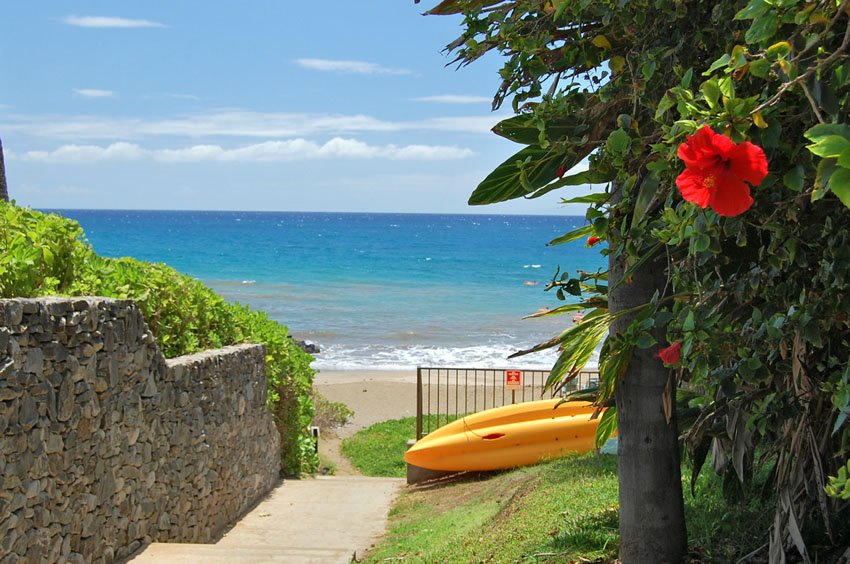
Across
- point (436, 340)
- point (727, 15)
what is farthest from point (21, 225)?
point (436, 340)

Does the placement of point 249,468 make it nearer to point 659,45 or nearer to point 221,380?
point 221,380

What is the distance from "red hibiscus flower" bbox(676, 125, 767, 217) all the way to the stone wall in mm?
4051

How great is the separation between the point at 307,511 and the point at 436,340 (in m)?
19.8

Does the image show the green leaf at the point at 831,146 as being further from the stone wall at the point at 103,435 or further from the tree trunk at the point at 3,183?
the tree trunk at the point at 3,183

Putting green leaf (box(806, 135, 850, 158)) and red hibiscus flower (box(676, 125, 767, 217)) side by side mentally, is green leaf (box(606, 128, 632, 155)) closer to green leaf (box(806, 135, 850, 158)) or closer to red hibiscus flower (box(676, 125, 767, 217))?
red hibiscus flower (box(676, 125, 767, 217))

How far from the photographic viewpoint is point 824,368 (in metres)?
2.58

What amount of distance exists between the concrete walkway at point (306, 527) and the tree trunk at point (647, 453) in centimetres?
341

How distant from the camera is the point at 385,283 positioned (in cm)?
4959

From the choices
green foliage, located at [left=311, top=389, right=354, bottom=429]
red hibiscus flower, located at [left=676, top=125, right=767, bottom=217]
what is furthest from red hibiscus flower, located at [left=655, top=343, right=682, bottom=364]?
green foliage, located at [left=311, top=389, right=354, bottom=429]

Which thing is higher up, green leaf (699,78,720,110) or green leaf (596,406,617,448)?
green leaf (699,78,720,110)

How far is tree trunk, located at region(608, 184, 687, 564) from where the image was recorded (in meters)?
3.45

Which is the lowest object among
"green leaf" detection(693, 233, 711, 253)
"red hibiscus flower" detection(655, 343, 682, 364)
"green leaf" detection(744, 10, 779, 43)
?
"red hibiscus flower" detection(655, 343, 682, 364)

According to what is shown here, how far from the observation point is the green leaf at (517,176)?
9.35ft

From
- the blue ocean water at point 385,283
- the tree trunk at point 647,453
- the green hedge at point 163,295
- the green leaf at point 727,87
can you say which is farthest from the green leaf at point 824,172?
the green hedge at point 163,295
